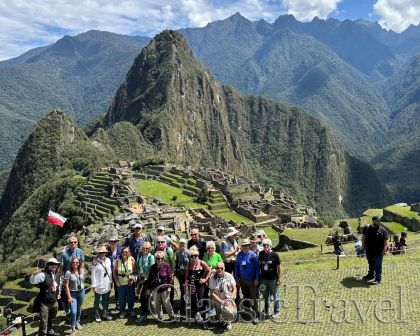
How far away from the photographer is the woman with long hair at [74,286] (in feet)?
39.4

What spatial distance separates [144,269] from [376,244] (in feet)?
22.6

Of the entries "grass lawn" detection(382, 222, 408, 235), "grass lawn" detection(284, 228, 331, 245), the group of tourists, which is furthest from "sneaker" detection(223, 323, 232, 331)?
"grass lawn" detection(382, 222, 408, 235)

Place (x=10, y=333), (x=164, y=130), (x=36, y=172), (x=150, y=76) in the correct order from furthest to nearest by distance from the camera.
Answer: (x=150, y=76), (x=164, y=130), (x=36, y=172), (x=10, y=333)

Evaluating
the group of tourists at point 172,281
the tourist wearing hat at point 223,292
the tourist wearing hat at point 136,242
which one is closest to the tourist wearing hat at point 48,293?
the group of tourists at point 172,281

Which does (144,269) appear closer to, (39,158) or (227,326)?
(227,326)

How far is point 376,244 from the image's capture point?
46.0ft

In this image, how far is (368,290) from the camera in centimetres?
1395

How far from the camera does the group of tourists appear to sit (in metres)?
11.8

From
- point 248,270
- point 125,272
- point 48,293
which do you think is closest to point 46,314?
point 48,293

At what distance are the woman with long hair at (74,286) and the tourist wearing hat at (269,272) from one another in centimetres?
473

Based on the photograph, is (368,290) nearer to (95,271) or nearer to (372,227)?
(372,227)

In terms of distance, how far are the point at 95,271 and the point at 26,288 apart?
20000 millimetres

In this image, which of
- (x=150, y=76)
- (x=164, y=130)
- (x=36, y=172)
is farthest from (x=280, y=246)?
(x=150, y=76)

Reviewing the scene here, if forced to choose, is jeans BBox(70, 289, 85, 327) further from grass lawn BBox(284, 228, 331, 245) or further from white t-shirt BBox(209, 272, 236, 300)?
grass lawn BBox(284, 228, 331, 245)
